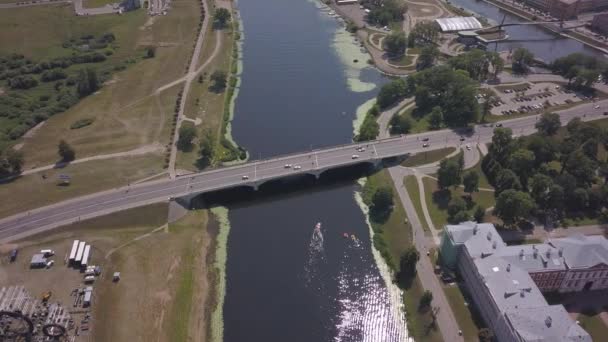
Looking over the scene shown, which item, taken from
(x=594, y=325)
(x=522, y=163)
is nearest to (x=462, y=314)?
(x=594, y=325)

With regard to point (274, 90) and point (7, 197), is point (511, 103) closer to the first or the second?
point (274, 90)

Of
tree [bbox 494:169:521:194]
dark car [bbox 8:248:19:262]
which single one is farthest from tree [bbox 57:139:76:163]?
tree [bbox 494:169:521:194]

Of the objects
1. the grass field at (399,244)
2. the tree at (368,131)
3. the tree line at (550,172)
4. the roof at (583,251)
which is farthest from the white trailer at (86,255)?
the roof at (583,251)

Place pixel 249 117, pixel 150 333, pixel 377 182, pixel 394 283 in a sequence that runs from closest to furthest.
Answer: pixel 150 333 → pixel 394 283 → pixel 377 182 → pixel 249 117

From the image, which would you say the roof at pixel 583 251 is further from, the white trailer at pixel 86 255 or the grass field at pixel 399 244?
the white trailer at pixel 86 255

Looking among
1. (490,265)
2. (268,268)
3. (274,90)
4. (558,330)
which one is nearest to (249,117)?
(274,90)

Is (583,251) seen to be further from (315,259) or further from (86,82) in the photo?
(86,82)

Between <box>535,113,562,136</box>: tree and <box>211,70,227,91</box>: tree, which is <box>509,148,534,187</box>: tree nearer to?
<box>535,113,562,136</box>: tree
